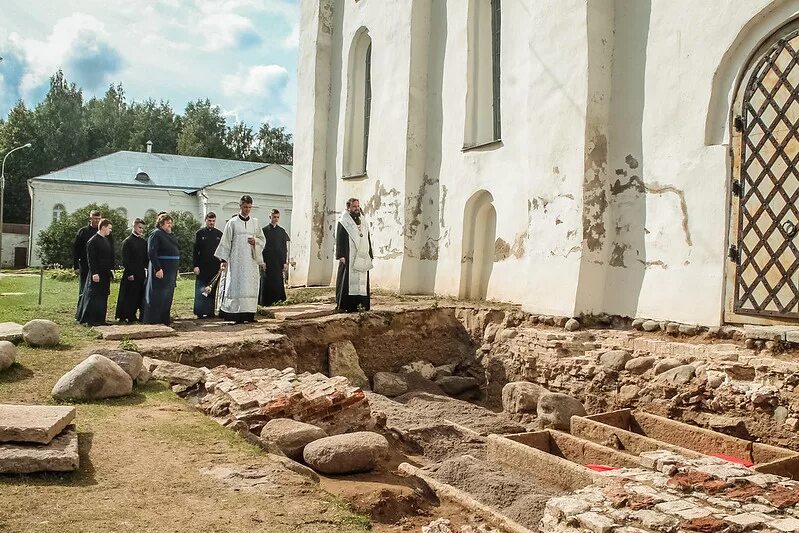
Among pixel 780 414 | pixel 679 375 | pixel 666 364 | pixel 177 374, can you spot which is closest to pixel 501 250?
pixel 666 364

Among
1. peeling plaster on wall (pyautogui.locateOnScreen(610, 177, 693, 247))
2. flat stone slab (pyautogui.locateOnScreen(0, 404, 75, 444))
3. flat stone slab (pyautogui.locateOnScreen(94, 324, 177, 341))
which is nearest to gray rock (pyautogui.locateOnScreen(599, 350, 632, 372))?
peeling plaster on wall (pyautogui.locateOnScreen(610, 177, 693, 247))

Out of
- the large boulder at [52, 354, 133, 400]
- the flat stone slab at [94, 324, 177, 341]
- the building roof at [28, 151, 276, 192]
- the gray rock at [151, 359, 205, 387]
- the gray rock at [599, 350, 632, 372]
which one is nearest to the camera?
the large boulder at [52, 354, 133, 400]

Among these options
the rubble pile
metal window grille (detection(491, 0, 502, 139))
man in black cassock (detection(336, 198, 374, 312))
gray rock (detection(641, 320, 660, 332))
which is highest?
metal window grille (detection(491, 0, 502, 139))

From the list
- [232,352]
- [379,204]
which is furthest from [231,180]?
[232,352]

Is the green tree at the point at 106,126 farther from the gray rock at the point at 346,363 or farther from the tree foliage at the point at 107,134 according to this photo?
the gray rock at the point at 346,363

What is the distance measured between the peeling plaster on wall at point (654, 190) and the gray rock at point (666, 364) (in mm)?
1522

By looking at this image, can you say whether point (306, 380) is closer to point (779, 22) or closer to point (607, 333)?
point (607, 333)

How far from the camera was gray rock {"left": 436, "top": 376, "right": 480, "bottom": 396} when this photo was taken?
10500 millimetres

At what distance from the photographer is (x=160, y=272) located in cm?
1016

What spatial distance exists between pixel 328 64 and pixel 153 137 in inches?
1634

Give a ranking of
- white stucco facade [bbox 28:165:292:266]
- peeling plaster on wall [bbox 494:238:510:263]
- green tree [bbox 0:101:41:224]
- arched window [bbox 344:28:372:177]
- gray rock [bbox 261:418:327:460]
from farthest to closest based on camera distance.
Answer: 1. green tree [bbox 0:101:41:224]
2. white stucco facade [bbox 28:165:292:266]
3. arched window [bbox 344:28:372:177]
4. peeling plaster on wall [bbox 494:238:510:263]
5. gray rock [bbox 261:418:327:460]

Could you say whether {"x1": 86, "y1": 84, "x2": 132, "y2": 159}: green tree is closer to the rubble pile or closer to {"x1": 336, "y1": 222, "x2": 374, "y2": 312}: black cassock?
{"x1": 336, "y1": 222, "x2": 374, "y2": 312}: black cassock

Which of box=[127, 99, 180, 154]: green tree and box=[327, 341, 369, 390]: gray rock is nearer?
box=[327, 341, 369, 390]: gray rock

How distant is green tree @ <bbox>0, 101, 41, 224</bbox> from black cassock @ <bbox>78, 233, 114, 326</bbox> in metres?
39.5
